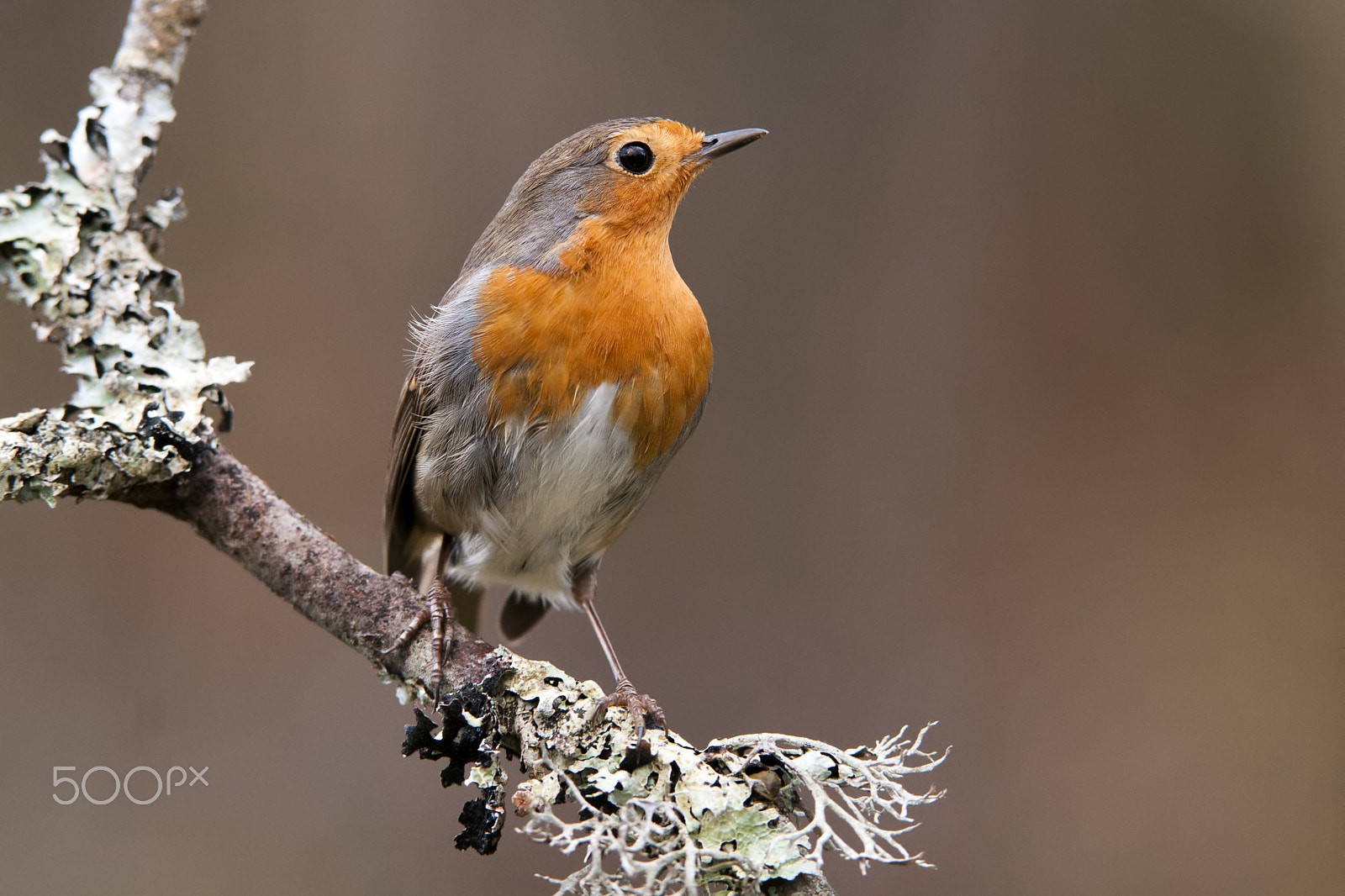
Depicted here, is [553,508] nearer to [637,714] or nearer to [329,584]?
[329,584]

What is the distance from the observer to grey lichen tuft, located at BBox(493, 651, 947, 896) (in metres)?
1.72

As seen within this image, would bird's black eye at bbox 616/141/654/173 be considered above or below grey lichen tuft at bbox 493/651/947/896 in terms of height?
above

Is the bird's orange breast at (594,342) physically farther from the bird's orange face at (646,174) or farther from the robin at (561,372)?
the bird's orange face at (646,174)

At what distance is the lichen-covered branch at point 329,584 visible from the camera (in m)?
1.79

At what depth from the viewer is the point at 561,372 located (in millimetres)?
A: 2549

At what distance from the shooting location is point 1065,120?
3961mm

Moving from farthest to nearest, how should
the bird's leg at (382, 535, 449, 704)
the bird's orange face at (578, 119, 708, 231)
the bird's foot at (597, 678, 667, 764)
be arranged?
the bird's orange face at (578, 119, 708, 231), the bird's leg at (382, 535, 449, 704), the bird's foot at (597, 678, 667, 764)

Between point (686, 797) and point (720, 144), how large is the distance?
5.70ft

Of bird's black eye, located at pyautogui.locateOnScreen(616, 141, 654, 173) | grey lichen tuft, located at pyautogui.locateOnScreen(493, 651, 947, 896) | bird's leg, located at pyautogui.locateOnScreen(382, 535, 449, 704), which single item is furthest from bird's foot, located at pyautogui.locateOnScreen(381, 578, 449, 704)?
bird's black eye, located at pyautogui.locateOnScreen(616, 141, 654, 173)

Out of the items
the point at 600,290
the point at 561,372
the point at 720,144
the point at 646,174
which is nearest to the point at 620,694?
the point at 561,372

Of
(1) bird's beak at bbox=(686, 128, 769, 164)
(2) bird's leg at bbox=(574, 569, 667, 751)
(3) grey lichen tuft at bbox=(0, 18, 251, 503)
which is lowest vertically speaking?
(2) bird's leg at bbox=(574, 569, 667, 751)

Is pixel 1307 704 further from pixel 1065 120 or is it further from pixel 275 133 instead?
pixel 275 133

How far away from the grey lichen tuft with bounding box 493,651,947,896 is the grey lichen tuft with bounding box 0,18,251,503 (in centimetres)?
87

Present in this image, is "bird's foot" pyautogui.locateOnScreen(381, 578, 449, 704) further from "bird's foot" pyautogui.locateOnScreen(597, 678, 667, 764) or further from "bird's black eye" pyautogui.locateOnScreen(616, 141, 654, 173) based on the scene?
"bird's black eye" pyautogui.locateOnScreen(616, 141, 654, 173)
